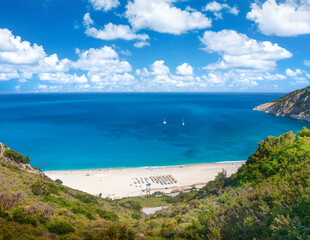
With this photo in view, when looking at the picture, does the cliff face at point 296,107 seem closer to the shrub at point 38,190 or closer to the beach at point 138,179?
the beach at point 138,179

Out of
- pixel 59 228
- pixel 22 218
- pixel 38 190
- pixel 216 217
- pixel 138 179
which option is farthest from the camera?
pixel 138 179

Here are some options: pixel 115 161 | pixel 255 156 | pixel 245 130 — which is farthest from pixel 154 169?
pixel 245 130

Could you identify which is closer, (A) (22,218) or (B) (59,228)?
(A) (22,218)

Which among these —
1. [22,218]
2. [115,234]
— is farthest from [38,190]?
[115,234]

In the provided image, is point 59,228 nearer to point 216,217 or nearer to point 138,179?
point 216,217

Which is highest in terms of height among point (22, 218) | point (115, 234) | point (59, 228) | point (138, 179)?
point (22, 218)

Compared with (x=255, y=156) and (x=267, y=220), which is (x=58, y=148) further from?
(x=267, y=220)

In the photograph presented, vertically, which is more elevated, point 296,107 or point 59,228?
point 296,107

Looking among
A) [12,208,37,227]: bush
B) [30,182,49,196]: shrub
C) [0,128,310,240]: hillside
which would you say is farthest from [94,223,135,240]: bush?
[30,182,49,196]: shrub
